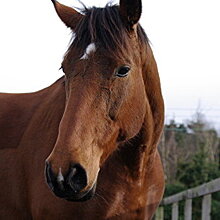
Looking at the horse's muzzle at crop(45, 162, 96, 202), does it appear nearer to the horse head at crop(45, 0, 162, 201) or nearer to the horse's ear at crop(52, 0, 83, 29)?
the horse head at crop(45, 0, 162, 201)

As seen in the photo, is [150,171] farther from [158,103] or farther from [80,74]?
[80,74]

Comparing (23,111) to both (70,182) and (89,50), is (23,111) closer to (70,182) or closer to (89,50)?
(89,50)

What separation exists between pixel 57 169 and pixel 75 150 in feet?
0.53

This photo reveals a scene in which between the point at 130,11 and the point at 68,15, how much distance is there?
21.7 inches

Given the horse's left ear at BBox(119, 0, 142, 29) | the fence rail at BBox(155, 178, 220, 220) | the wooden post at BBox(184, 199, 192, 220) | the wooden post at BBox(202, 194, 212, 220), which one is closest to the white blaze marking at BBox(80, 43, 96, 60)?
the horse's left ear at BBox(119, 0, 142, 29)

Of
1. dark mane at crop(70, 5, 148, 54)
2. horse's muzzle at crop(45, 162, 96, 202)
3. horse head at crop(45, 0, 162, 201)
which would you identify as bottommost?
horse's muzzle at crop(45, 162, 96, 202)

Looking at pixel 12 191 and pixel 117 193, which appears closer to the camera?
pixel 117 193

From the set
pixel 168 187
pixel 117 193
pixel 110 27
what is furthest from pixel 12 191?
pixel 168 187

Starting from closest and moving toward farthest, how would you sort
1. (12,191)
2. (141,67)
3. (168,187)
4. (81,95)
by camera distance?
(81,95), (141,67), (12,191), (168,187)

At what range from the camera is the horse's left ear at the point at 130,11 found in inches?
121

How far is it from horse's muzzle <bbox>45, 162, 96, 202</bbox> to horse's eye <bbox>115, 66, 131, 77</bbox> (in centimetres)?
73

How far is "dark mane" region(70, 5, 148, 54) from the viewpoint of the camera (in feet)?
9.68

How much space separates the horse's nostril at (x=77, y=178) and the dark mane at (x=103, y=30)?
83 cm

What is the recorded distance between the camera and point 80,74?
9.34ft
